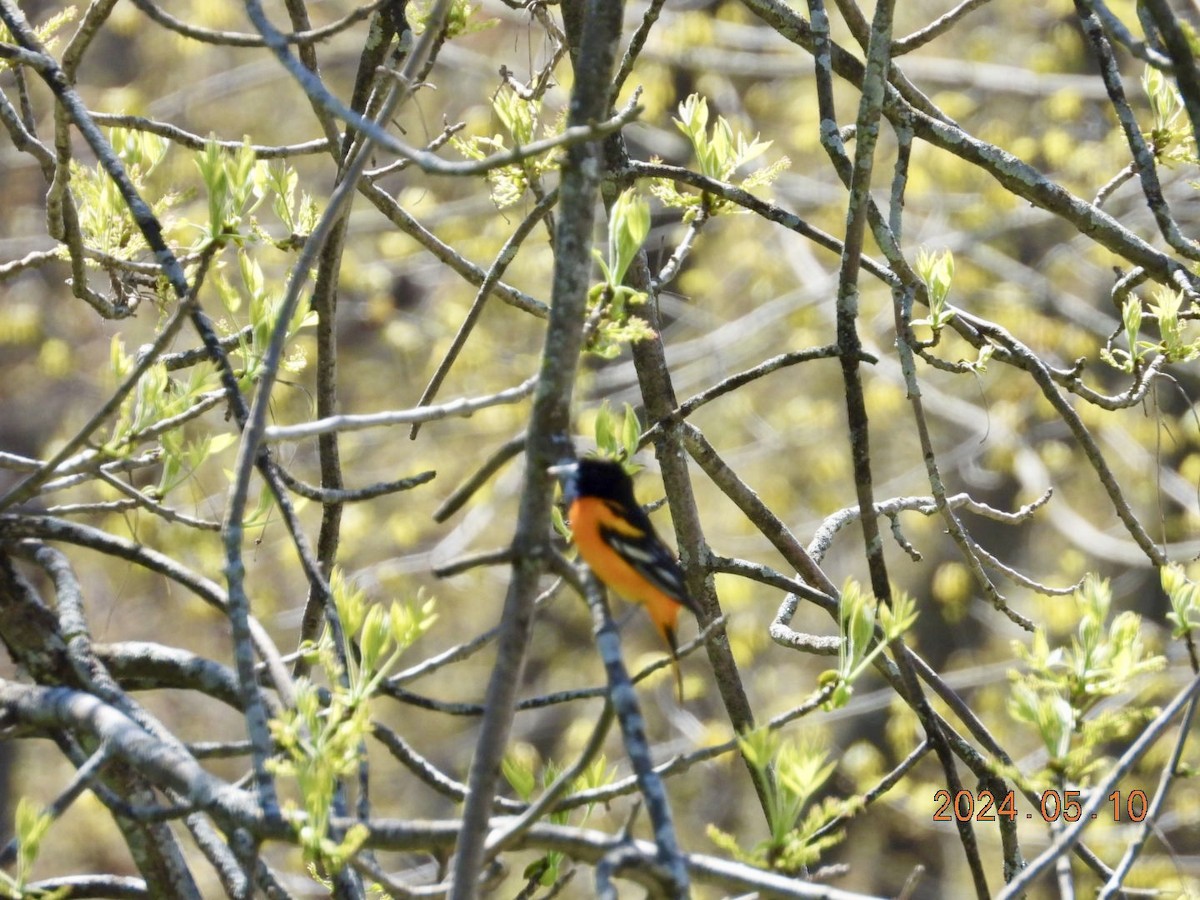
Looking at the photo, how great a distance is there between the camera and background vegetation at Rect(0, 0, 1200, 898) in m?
1.45

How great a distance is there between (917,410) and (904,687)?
46cm

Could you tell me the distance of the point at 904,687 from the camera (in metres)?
1.97

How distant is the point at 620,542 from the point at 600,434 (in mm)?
198

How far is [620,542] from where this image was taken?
6.62ft

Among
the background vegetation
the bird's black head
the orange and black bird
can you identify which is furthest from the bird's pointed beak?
the orange and black bird

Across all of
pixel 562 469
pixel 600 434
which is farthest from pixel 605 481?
pixel 562 469

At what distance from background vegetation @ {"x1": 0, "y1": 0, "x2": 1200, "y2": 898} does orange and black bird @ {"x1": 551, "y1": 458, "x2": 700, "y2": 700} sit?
0.26 ft

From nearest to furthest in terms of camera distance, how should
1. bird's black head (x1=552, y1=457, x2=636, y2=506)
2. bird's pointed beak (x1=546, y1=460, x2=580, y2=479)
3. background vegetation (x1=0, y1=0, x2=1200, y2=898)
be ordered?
bird's pointed beak (x1=546, y1=460, x2=580, y2=479) < background vegetation (x1=0, y1=0, x2=1200, y2=898) < bird's black head (x1=552, y1=457, x2=636, y2=506)

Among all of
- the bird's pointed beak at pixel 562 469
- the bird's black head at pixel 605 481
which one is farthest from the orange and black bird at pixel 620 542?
the bird's pointed beak at pixel 562 469

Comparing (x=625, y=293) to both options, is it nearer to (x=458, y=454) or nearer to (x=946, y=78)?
(x=946, y=78)

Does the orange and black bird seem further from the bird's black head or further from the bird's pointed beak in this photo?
the bird's pointed beak

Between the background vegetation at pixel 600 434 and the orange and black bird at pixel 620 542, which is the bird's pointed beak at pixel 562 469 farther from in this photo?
the orange and black bird at pixel 620 542

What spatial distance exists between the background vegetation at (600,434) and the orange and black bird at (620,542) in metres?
0.08

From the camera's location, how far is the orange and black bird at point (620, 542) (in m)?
1.94
